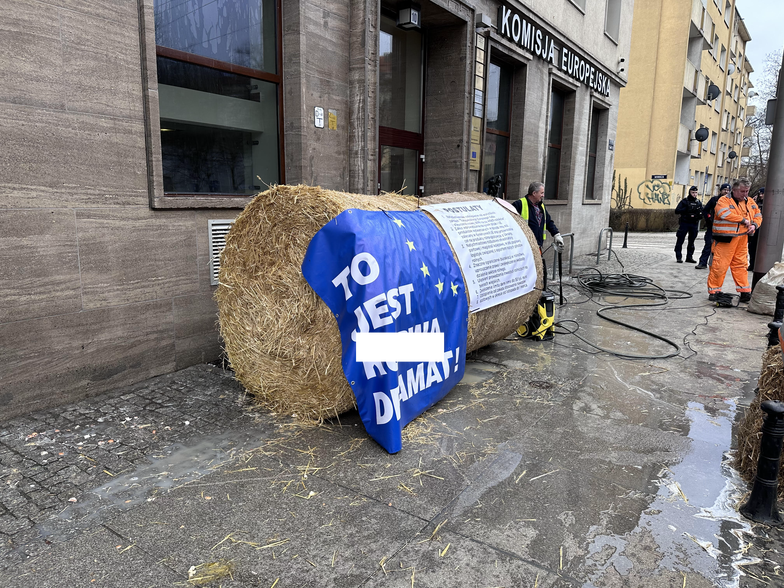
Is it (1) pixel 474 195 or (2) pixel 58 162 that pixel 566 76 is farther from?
(2) pixel 58 162

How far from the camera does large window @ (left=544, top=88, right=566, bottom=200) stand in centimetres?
1330

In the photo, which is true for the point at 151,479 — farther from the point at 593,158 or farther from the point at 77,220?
the point at 593,158

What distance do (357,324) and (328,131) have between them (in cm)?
380

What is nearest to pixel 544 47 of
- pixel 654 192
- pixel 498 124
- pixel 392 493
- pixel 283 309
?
pixel 498 124

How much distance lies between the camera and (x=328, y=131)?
21.4 ft

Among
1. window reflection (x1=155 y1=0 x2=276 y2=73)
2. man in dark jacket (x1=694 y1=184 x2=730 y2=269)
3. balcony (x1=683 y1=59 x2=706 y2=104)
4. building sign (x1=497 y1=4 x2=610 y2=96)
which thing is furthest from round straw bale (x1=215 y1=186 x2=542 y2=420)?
balcony (x1=683 y1=59 x2=706 y2=104)

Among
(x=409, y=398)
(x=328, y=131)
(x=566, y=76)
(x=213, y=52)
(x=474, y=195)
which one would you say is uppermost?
(x=566, y=76)

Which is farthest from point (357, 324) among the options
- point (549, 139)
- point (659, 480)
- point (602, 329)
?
point (549, 139)

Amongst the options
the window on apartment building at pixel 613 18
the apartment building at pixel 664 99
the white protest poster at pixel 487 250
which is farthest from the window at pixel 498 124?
the apartment building at pixel 664 99

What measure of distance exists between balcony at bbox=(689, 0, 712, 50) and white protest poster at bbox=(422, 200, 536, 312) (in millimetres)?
30587

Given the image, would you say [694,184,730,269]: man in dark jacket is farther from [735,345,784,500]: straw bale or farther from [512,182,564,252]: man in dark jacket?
[735,345,784,500]: straw bale

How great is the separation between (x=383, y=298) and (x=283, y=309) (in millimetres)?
870

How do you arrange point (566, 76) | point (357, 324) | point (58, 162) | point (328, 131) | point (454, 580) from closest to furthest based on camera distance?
point (454, 580) → point (357, 324) → point (58, 162) → point (328, 131) → point (566, 76)

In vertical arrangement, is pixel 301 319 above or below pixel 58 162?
below
